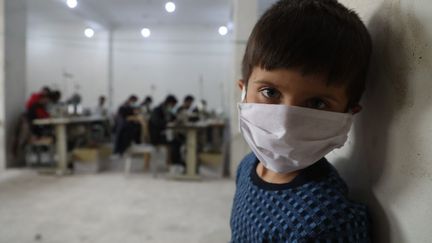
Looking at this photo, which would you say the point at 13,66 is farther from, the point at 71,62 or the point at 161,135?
the point at 71,62

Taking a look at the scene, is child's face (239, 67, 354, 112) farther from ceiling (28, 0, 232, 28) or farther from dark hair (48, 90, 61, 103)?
dark hair (48, 90, 61, 103)

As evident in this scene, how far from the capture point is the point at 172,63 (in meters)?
7.45

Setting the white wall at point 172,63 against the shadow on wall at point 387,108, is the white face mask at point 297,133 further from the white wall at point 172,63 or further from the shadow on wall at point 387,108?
the white wall at point 172,63

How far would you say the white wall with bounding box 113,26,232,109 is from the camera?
721cm

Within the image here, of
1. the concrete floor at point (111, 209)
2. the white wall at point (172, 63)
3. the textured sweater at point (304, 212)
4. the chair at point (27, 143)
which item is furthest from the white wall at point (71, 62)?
the textured sweater at point (304, 212)

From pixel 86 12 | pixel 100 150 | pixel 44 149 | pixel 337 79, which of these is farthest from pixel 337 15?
pixel 86 12

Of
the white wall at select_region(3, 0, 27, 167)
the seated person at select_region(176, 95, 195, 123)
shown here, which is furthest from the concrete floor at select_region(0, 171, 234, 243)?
the seated person at select_region(176, 95, 195, 123)

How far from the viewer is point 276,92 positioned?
53 centimetres

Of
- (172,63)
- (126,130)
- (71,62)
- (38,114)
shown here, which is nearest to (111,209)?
Answer: (126,130)

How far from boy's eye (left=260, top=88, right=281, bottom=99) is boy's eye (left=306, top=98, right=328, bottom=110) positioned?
0.18 feet

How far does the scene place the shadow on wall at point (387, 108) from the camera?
0.42 meters

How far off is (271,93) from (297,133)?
88 mm

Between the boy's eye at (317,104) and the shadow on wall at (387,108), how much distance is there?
96mm

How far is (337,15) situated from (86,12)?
628cm
